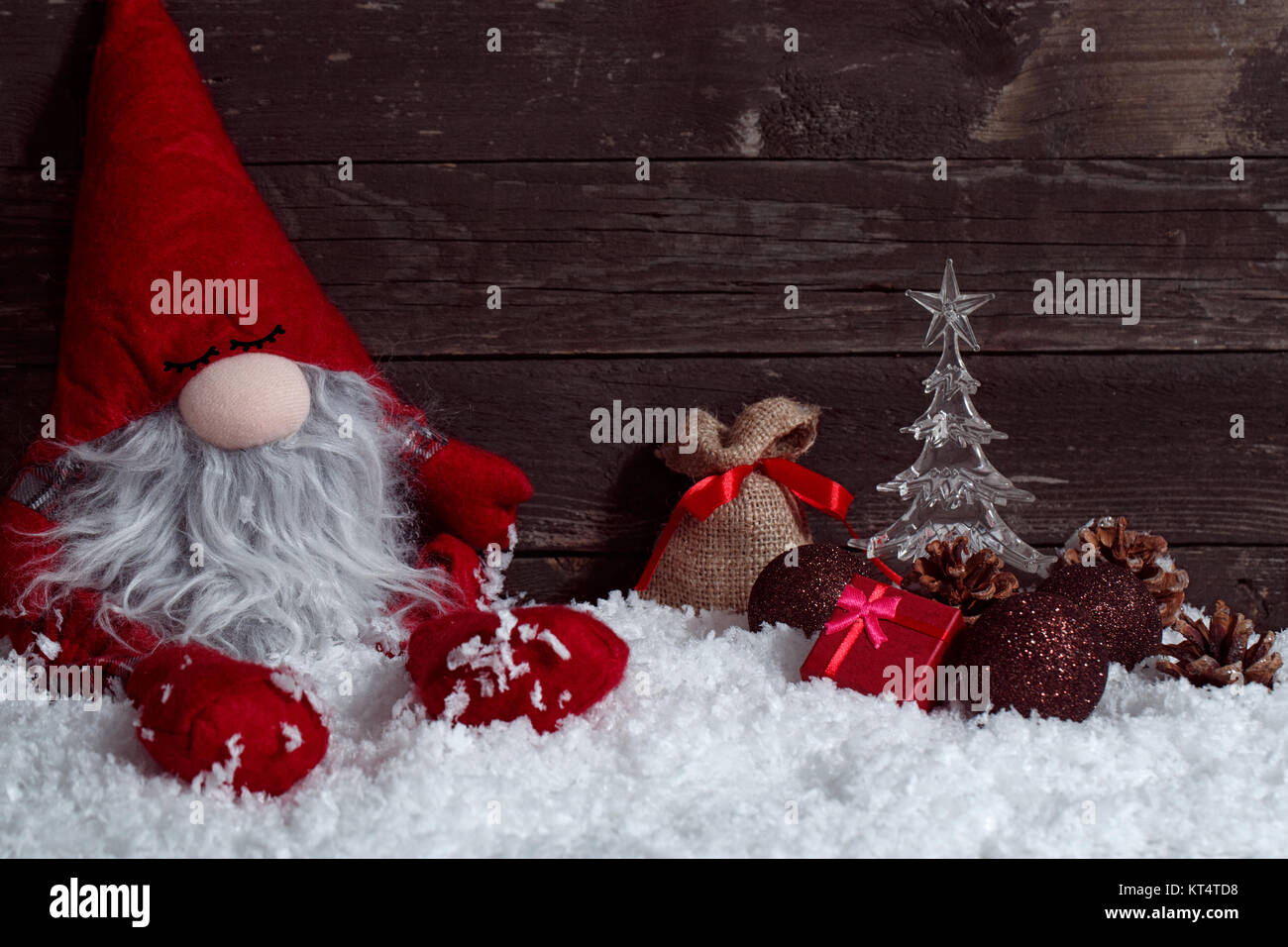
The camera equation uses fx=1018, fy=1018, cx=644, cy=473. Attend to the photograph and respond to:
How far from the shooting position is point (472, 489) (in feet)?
3.39

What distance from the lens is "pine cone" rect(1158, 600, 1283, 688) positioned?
907 millimetres

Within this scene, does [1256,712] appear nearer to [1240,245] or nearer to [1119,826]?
[1119,826]

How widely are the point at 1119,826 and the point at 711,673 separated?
0.34m

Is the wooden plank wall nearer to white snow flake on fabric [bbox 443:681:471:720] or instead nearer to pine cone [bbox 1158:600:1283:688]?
pine cone [bbox 1158:600:1283:688]

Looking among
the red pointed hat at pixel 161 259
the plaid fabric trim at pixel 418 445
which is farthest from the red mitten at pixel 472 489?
the red pointed hat at pixel 161 259

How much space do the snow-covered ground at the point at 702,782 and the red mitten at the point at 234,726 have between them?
0.02m

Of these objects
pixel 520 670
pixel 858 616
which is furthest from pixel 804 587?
pixel 520 670

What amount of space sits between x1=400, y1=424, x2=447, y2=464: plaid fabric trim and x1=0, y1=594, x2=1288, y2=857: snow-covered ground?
0.24 m

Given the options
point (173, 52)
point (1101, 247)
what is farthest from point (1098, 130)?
point (173, 52)

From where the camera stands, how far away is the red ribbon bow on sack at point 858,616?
2.86 ft

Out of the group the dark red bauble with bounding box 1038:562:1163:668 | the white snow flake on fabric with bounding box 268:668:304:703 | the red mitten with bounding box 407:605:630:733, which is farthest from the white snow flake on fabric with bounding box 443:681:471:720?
the dark red bauble with bounding box 1038:562:1163:668

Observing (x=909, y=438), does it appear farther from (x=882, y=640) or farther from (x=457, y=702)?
(x=457, y=702)

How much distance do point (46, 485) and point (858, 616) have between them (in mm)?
742

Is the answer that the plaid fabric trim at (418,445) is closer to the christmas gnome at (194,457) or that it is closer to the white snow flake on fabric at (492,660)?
the christmas gnome at (194,457)
